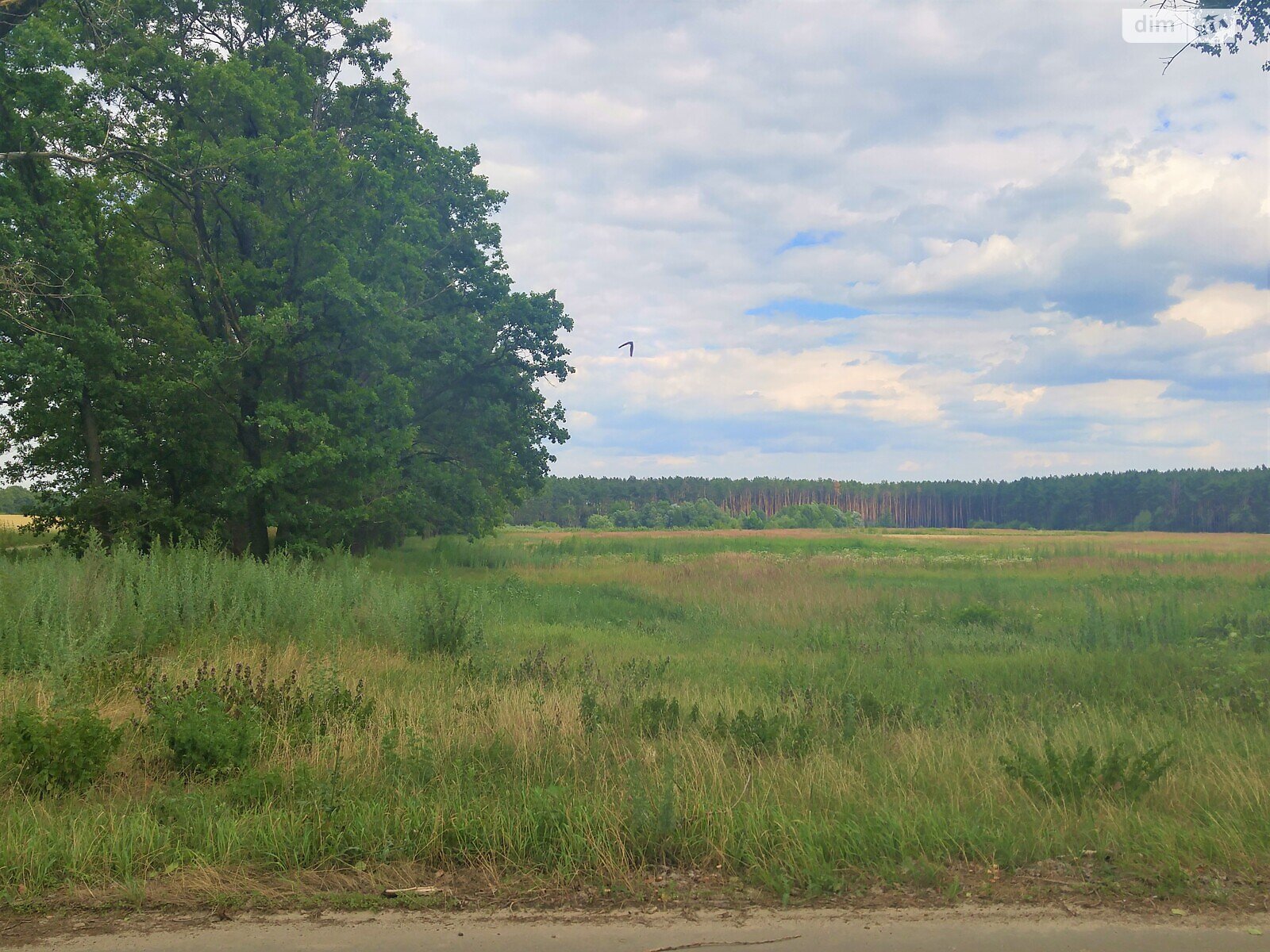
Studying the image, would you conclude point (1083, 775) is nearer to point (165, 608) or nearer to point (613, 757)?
point (613, 757)

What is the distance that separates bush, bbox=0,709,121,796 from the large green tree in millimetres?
14397

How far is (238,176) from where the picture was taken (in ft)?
67.2

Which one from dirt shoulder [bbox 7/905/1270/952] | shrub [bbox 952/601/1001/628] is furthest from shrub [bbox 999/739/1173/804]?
shrub [bbox 952/601/1001/628]

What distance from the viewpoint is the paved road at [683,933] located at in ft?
12.4

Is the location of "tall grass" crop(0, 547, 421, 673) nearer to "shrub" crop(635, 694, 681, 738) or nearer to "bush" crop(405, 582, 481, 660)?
"bush" crop(405, 582, 481, 660)

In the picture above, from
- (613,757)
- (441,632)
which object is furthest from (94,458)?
(613,757)

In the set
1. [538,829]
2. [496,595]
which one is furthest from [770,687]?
[496,595]

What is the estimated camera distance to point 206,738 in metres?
5.84

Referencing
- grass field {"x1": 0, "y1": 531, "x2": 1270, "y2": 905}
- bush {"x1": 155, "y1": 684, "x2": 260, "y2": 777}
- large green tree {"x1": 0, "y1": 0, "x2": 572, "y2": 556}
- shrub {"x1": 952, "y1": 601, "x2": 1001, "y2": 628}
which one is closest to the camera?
grass field {"x1": 0, "y1": 531, "x2": 1270, "y2": 905}

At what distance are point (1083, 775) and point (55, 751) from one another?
6.80 metres

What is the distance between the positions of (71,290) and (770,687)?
58.6 feet

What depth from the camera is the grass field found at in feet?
14.6

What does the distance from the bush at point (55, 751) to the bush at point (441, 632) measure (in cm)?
477

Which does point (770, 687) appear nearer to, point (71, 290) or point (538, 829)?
point (538, 829)
